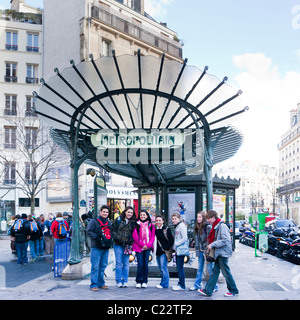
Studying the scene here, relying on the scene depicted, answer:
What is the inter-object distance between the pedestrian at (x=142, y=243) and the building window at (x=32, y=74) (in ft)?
98.6

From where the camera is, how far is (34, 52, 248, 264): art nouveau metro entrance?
795 centimetres

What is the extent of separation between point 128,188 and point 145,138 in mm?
28911

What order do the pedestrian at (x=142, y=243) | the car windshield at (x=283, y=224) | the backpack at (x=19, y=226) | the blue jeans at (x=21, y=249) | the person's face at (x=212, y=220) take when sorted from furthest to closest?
1. the car windshield at (x=283, y=224)
2. the blue jeans at (x=21, y=249)
3. the backpack at (x=19, y=226)
4. the pedestrian at (x=142, y=243)
5. the person's face at (x=212, y=220)

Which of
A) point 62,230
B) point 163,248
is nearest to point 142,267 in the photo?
point 163,248

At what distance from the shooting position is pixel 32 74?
36.4 m

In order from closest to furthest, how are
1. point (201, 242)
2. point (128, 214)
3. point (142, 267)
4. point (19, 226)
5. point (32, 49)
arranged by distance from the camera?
point (201, 242), point (142, 267), point (128, 214), point (19, 226), point (32, 49)

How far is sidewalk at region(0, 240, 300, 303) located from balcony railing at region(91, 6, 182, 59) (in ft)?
82.0

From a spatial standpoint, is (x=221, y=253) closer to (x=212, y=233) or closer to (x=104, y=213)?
(x=212, y=233)

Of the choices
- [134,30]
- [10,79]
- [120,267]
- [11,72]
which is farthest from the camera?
[11,72]

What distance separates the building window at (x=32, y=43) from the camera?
120 feet

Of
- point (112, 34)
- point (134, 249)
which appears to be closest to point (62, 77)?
point (134, 249)

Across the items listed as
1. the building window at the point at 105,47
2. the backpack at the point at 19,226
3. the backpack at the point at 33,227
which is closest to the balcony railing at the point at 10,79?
the building window at the point at 105,47

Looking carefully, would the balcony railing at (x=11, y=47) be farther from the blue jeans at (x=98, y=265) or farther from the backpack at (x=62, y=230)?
the blue jeans at (x=98, y=265)

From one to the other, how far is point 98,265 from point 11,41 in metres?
32.1
